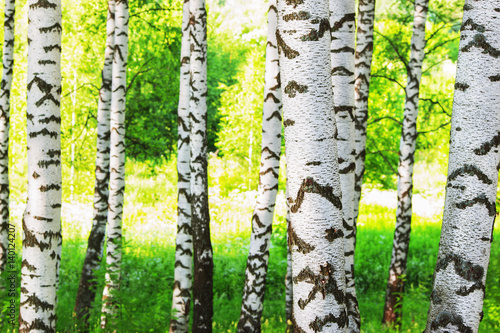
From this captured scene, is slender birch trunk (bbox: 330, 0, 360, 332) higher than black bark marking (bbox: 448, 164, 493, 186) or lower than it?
higher

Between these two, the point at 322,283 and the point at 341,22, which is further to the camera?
the point at 341,22

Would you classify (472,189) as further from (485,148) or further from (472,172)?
(485,148)

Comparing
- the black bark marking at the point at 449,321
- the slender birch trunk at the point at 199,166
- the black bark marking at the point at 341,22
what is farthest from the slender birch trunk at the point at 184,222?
the black bark marking at the point at 449,321

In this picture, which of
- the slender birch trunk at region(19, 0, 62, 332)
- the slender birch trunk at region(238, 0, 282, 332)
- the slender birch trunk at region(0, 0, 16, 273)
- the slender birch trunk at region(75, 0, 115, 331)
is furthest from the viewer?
the slender birch trunk at region(75, 0, 115, 331)

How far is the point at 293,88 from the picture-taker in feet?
7.05

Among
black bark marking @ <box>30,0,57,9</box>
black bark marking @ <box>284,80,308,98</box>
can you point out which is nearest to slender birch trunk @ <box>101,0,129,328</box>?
black bark marking @ <box>30,0,57,9</box>

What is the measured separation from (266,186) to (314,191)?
10.3ft

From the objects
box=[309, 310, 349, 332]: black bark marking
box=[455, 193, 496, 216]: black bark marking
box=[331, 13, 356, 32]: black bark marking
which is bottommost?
box=[309, 310, 349, 332]: black bark marking

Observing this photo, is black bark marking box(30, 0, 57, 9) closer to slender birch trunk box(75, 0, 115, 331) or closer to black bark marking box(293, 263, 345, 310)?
black bark marking box(293, 263, 345, 310)

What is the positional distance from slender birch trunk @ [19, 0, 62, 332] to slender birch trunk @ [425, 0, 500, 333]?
2756 mm

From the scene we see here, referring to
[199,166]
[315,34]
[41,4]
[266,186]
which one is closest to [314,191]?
[315,34]

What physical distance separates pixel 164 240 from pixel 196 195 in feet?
22.0

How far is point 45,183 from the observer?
3.51m

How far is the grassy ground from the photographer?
623cm
